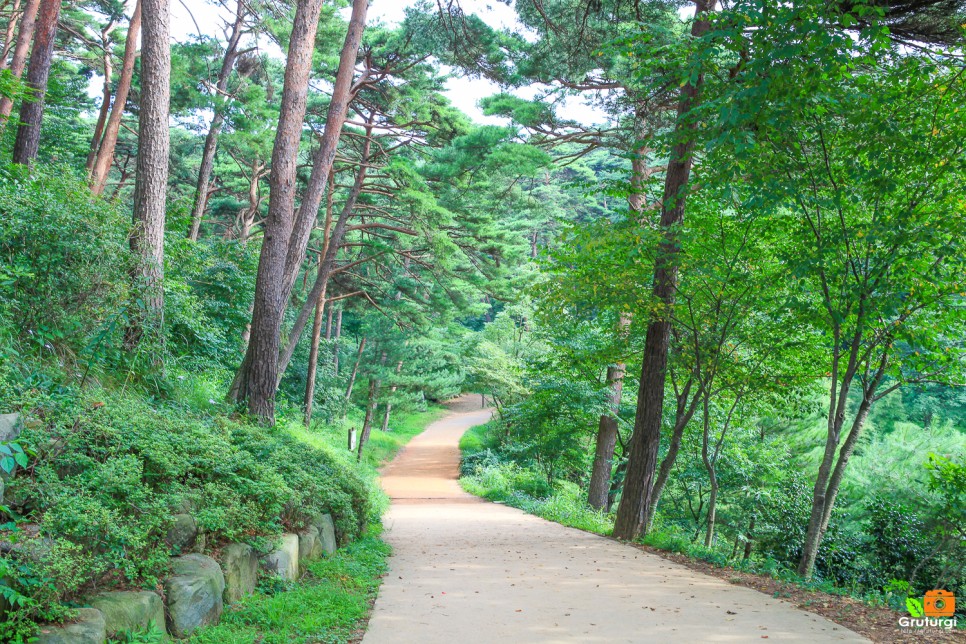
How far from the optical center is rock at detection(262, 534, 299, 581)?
15.7ft

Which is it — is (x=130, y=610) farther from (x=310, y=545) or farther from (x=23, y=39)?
(x=23, y=39)

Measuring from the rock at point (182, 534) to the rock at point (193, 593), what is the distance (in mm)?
98

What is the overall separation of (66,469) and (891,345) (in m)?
6.93

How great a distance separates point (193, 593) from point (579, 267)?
256 inches

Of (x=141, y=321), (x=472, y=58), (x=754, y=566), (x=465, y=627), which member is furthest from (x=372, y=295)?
(x=465, y=627)

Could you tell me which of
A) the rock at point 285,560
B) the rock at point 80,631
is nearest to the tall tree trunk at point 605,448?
the rock at point 285,560

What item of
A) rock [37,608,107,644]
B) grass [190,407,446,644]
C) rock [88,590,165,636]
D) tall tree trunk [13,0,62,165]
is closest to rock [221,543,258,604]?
grass [190,407,446,644]

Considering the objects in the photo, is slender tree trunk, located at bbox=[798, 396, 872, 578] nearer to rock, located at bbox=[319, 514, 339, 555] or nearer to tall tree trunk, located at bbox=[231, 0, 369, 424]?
rock, located at bbox=[319, 514, 339, 555]

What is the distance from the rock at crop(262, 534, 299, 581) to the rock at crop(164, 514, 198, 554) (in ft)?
2.71

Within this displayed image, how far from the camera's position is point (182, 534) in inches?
156

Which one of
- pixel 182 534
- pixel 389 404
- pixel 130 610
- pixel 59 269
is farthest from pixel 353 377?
pixel 130 610

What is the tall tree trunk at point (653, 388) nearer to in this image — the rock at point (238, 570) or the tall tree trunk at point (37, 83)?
the rock at point (238, 570)

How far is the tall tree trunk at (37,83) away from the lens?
1127 cm

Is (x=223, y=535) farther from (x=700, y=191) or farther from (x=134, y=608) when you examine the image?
(x=700, y=191)
